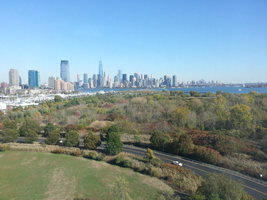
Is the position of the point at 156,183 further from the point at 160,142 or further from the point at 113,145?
the point at 160,142

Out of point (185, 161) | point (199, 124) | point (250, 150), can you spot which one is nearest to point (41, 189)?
point (185, 161)

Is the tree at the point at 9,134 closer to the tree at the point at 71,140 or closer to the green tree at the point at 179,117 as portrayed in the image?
the tree at the point at 71,140

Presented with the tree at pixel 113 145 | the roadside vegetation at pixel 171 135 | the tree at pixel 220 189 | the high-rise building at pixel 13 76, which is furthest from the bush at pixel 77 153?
the high-rise building at pixel 13 76

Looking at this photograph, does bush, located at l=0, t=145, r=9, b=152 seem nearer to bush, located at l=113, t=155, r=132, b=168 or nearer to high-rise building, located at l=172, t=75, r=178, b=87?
bush, located at l=113, t=155, r=132, b=168

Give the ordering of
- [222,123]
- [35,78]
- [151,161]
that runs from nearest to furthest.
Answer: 1. [151,161]
2. [222,123]
3. [35,78]

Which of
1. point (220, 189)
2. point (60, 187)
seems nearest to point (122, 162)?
point (60, 187)

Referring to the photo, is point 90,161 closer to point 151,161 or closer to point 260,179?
point 151,161

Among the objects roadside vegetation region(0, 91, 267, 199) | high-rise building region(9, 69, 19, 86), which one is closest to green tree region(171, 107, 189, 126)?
roadside vegetation region(0, 91, 267, 199)
